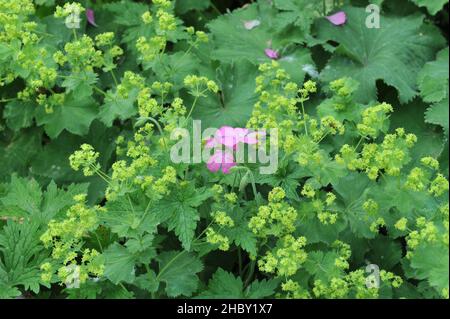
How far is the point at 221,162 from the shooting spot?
5.97 feet

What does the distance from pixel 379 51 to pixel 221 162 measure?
0.91 m

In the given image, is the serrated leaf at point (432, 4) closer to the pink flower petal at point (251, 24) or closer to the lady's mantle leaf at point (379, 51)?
the lady's mantle leaf at point (379, 51)

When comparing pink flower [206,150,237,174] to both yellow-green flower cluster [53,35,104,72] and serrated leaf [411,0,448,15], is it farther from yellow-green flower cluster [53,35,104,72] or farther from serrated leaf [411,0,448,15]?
serrated leaf [411,0,448,15]

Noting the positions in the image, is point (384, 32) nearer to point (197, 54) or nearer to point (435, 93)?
point (435, 93)

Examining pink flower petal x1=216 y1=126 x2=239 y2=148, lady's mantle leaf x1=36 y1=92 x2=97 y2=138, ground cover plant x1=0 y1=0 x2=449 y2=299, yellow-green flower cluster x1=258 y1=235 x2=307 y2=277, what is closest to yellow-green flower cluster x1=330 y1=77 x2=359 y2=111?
ground cover plant x1=0 y1=0 x2=449 y2=299

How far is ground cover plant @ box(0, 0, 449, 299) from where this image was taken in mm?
1720

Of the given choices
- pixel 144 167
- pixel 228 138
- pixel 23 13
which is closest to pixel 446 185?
pixel 228 138

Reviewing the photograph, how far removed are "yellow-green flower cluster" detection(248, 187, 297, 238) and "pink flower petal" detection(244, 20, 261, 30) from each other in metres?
0.99

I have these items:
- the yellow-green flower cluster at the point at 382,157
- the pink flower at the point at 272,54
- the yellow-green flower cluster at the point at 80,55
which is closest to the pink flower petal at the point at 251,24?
the pink flower at the point at 272,54

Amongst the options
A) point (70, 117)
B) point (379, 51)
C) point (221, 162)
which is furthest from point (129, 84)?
point (379, 51)

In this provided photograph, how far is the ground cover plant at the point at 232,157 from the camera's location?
1720mm

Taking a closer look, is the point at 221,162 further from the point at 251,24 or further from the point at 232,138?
the point at 251,24

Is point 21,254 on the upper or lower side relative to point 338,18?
lower

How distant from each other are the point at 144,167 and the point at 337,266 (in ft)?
1.69
